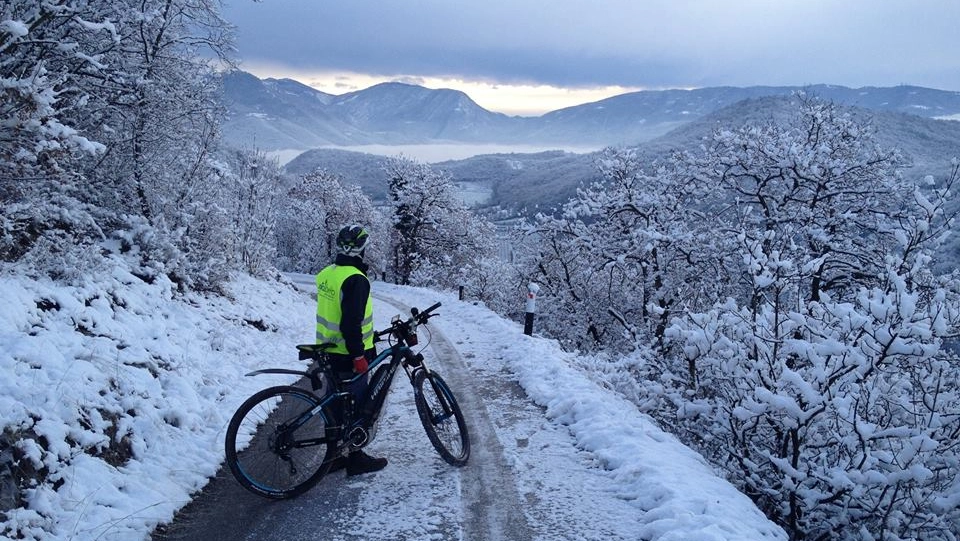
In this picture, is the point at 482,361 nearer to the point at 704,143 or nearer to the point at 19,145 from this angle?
the point at 19,145

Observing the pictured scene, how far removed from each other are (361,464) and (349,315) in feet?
4.76

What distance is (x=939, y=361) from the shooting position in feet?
20.2

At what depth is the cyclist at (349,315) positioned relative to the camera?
16.2 feet

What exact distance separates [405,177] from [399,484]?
39.7m

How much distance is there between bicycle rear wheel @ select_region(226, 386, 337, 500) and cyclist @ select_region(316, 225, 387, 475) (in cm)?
35

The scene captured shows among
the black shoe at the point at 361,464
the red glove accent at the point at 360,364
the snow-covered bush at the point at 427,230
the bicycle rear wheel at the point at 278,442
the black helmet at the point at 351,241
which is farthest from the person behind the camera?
the snow-covered bush at the point at 427,230

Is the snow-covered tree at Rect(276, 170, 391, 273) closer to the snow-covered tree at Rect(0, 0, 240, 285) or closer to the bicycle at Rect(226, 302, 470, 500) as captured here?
the snow-covered tree at Rect(0, 0, 240, 285)

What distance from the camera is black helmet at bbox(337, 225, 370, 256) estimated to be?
5.07m

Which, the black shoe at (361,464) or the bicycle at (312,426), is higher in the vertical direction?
the bicycle at (312,426)

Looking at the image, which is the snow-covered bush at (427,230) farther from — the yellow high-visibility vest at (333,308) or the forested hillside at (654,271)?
the yellow high-visibility vest at (333,308)

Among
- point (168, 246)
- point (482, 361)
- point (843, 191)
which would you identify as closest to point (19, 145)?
point (168, 246)

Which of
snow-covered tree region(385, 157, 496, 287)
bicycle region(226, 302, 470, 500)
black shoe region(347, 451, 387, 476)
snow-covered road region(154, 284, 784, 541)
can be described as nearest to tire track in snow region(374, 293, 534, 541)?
snow-covered road region(154, 284, 784, 541)

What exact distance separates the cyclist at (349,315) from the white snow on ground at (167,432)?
90cm

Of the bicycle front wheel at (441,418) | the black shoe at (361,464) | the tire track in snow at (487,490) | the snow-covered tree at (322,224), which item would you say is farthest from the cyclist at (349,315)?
the snow-covered tree at (322,224)
